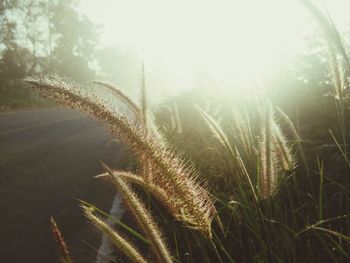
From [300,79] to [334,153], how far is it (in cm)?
284

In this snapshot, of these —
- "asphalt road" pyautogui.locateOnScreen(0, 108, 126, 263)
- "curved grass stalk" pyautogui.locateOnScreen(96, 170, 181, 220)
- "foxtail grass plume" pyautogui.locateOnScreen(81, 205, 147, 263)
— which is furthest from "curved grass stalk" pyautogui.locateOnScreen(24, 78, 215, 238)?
"asphalt road" pyautogui.locateOnScreen(0, 108, 126, 263)

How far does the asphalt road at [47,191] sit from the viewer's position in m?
5.10

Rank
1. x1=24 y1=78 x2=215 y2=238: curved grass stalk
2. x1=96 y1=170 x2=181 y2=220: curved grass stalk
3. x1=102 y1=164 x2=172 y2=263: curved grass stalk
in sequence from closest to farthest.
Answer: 1. x1=24 y1=78 x2=215 y2=238: curved grass stalk
2. x1=102 y1=164 x2=172 y2=263: curved grass stalk
3. x1=96 y1=170 x2=181 y2=220: curved grass stalk

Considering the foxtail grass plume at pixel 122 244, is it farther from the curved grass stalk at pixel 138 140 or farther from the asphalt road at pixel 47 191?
the asphalt road at pixel 47 191

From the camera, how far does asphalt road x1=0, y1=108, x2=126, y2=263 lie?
5.10 metres

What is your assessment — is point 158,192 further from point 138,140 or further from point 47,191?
point 47,191

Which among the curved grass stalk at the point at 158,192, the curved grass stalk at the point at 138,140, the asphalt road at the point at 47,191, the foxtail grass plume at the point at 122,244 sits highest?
the curved grass stalk at the point at 138,140

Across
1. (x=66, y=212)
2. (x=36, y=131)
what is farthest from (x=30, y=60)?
(x=66, y=212)

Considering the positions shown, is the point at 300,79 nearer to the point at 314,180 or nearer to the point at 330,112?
the point at 330,112

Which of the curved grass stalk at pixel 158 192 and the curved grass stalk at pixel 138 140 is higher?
the curved grass stalk at pixel 138 140

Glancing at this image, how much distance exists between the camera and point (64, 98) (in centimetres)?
137

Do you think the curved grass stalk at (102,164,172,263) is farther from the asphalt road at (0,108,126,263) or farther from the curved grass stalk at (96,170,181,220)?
the asphalt road at (0,108,126,263)

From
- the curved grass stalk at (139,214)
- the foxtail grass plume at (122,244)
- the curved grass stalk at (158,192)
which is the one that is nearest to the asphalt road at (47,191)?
the curved grass stalk at (158,192)

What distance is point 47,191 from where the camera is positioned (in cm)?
741
